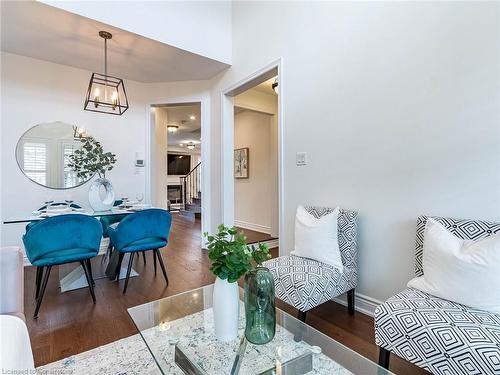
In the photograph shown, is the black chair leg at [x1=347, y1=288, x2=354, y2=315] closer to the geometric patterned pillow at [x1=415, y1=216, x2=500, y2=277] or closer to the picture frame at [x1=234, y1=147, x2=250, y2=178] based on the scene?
the geometric patterned pillow at [x1=415, y1=216, x2=500, y2=277]

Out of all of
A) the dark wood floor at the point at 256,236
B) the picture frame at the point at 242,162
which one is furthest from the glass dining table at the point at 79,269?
the picture frame at the point at 242,162

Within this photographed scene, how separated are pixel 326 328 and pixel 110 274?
2401 millimetres

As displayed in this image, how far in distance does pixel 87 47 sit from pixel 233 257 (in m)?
3.59

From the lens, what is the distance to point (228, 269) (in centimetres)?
110

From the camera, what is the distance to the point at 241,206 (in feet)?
20.4

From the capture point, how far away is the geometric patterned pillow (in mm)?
1469

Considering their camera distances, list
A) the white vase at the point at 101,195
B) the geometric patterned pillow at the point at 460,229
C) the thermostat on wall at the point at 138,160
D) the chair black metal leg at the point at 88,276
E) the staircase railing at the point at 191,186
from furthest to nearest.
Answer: the staircase railing at the point at 191,186 < the thermostat on wall at the point at 138,160 < the white vase at the point at 101,195 < the chair black metal leg at the point at 88,276 < the geometric patterned pillow at the point at 460,229

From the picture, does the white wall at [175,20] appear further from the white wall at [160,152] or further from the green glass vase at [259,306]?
the green glass vase at [259,306]

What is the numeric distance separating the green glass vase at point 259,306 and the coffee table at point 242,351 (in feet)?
0.14

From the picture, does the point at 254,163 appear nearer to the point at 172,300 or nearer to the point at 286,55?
the point at 286,55

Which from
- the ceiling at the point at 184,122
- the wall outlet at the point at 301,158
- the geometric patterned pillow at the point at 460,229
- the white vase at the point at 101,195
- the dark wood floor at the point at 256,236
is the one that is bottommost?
the dark wood floor at the point at 256,236

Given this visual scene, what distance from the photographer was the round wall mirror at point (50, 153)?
11.6 feet

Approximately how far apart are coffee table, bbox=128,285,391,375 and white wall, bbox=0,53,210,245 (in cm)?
321

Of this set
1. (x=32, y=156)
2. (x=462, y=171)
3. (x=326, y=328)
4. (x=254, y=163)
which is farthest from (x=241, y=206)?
(x=462, y=171)
